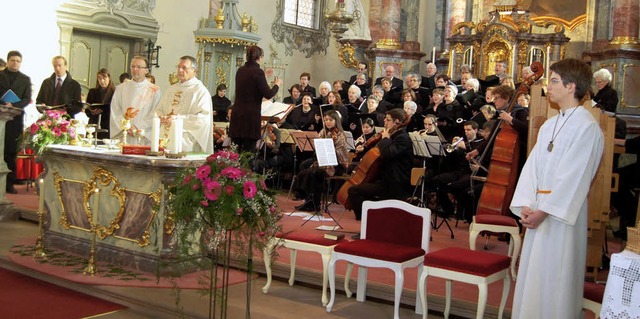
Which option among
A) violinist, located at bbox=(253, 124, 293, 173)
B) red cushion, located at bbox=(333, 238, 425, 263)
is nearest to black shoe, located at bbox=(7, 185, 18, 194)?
violinist, located at bbox=(253, 124, 293, 173)

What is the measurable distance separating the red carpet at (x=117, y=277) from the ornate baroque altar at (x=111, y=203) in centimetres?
12

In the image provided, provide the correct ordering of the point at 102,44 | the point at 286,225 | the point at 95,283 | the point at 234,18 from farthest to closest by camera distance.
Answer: the point at 234,18
the point at 102,44
the point at 286,225
the point at 95,283

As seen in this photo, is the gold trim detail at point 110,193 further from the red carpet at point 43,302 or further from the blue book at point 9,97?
the blue book at point 9,97

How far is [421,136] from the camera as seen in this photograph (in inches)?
319

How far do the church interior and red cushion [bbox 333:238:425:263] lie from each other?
28 cm

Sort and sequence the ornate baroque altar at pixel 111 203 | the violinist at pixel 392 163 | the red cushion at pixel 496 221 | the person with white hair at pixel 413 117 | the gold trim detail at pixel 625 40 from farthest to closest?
the gold trim detail at pixel 625 40
the person with white hair at pixel 413 117
the violinist at pixel 392 163
the red cushion at pixel 496 221
the ornate baroque altar at pixel 111 203

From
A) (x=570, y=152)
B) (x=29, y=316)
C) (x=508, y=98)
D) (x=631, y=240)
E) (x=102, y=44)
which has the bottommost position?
(x=29, y=316)

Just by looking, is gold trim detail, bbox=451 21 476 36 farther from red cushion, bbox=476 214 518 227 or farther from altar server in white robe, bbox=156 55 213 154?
red cushion, bbox=476 214 518 227

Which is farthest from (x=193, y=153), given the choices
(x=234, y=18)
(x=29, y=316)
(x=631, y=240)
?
(x=234, y=18)

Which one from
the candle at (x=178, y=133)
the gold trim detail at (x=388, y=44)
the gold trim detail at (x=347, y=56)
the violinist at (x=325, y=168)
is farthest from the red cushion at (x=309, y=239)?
the gold trim detail at (x=347, y=56)

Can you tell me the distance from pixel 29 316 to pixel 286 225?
3.43 metres

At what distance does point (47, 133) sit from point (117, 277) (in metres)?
1.70

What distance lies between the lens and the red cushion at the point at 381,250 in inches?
196

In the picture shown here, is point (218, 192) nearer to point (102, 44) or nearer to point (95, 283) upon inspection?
point (95, 283)
